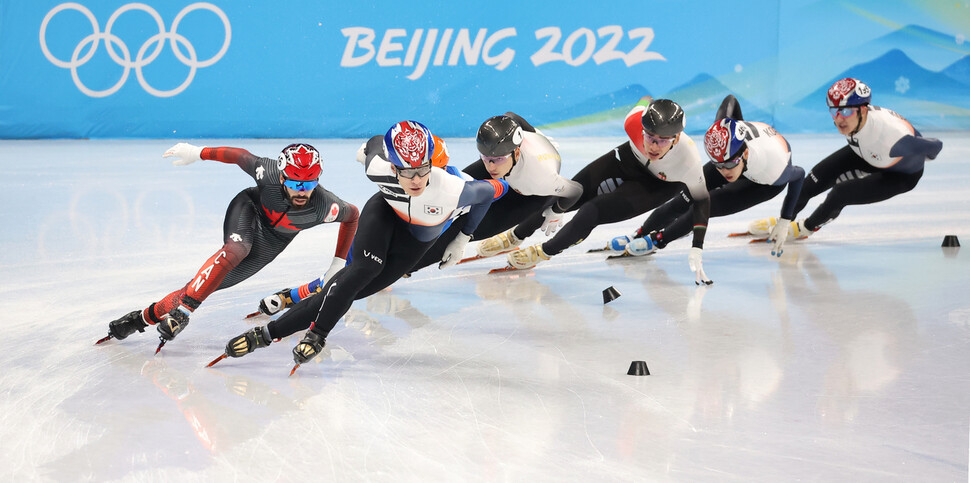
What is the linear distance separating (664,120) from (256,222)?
2270 millimetres

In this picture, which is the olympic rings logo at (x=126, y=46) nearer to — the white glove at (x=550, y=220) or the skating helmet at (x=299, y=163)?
the white glove at (x=550, y=220)

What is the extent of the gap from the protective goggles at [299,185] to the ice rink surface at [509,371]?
0.70 metres

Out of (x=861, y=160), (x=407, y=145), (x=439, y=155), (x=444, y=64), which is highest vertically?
(x=407, y=145)

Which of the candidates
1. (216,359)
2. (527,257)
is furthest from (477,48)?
(216,359)

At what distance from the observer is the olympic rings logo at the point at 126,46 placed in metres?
12.3

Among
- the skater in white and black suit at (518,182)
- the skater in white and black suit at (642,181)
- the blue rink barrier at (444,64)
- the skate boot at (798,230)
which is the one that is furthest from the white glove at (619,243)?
the blue rink barrier at (444,64)

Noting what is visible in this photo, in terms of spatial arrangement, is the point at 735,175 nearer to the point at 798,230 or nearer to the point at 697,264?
the point at 697,264

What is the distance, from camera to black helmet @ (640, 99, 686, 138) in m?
5.17

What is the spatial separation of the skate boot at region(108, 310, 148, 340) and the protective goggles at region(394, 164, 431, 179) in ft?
4.41

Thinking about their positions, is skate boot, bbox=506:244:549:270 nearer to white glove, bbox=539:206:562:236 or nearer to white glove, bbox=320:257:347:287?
white glove, bbox=539:206:562:236

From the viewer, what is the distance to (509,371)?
3.80 meters

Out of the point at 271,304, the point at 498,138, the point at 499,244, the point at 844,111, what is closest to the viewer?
the point at 271,304

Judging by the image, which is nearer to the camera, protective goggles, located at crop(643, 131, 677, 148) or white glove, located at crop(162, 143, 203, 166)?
white glove, located at crop(162, 143, 203, 166)

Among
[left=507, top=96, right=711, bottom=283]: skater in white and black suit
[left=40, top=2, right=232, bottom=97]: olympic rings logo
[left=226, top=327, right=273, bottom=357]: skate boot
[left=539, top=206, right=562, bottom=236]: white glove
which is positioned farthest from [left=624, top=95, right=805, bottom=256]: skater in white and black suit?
[left=40, top=2, right=232, bottom=97]: olympic rings logo
